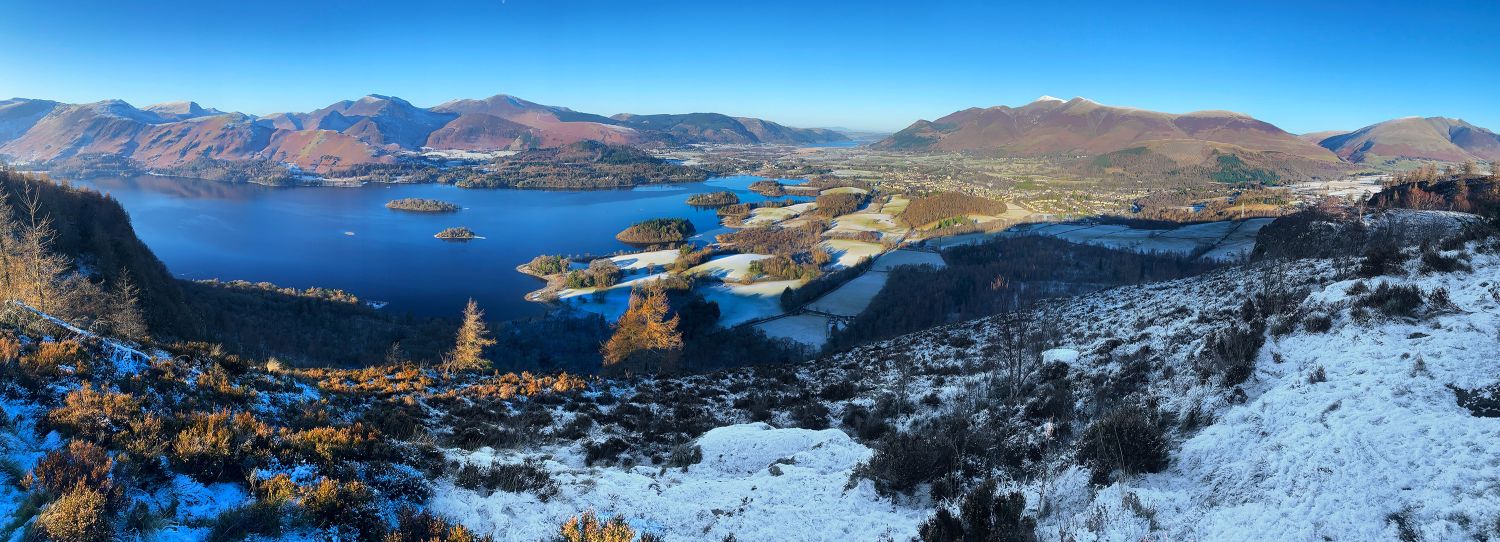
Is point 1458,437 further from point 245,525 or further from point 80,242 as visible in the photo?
point 80,242

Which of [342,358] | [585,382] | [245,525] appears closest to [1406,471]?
[245,525]

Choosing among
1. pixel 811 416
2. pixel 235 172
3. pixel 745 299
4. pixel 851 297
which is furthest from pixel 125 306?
pixel 235 172

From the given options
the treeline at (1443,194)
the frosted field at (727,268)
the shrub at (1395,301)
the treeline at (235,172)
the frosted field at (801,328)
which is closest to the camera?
the shrub at (1395,301)

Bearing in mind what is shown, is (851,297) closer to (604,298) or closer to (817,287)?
(817,287)

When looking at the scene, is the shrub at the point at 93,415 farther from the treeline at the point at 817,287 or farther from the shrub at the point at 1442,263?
the treeline at the point at 817,287

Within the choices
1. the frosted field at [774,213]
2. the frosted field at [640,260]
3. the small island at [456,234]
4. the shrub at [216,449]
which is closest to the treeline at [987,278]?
the shrub at [216,449]

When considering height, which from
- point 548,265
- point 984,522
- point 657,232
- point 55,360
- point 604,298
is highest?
point 55,360

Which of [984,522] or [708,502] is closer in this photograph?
[984,522]
